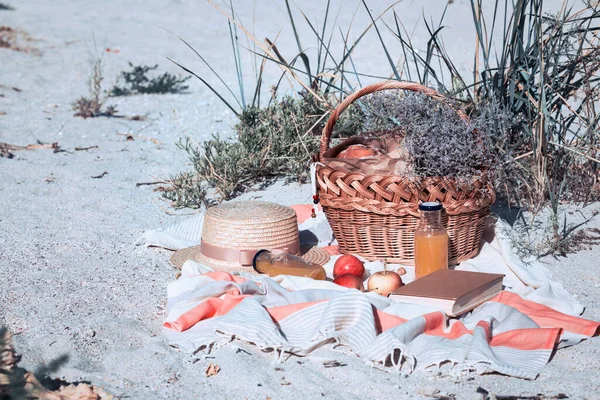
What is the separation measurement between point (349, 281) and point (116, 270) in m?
1.16

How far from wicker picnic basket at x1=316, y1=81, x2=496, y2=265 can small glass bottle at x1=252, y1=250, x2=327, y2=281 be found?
1.13ft

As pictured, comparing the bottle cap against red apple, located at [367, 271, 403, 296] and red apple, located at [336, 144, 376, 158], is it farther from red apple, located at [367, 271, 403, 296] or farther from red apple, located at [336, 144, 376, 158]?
red apple, located at [336, 144, 376, 158]

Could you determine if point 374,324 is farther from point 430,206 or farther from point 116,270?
point 116,270

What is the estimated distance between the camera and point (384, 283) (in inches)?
123

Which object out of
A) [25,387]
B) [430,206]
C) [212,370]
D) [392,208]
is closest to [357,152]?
[392,208]

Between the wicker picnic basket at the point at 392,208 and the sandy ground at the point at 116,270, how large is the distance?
509 mm

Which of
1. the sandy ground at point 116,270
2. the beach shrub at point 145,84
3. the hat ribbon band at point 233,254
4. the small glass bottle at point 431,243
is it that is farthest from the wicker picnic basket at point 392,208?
the beach shrub at point 145,84

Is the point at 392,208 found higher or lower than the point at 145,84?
lower

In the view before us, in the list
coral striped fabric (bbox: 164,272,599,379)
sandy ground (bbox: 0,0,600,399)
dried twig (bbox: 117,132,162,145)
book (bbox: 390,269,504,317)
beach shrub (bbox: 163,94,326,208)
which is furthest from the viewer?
dried twig (bbox: 117,132,162,145)

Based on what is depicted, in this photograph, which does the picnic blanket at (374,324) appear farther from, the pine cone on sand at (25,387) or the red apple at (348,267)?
the pine cone on sand at (25,387)

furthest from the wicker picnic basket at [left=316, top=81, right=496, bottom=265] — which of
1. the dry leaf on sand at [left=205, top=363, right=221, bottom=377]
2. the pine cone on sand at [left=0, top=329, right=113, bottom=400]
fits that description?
the pine cone on sand at [left=0, top=329, right=113, bottom=400]

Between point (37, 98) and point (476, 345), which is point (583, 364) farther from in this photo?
point (37, 98)

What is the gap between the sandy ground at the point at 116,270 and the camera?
2395 mm

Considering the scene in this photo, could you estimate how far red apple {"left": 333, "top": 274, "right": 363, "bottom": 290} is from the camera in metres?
3.10
